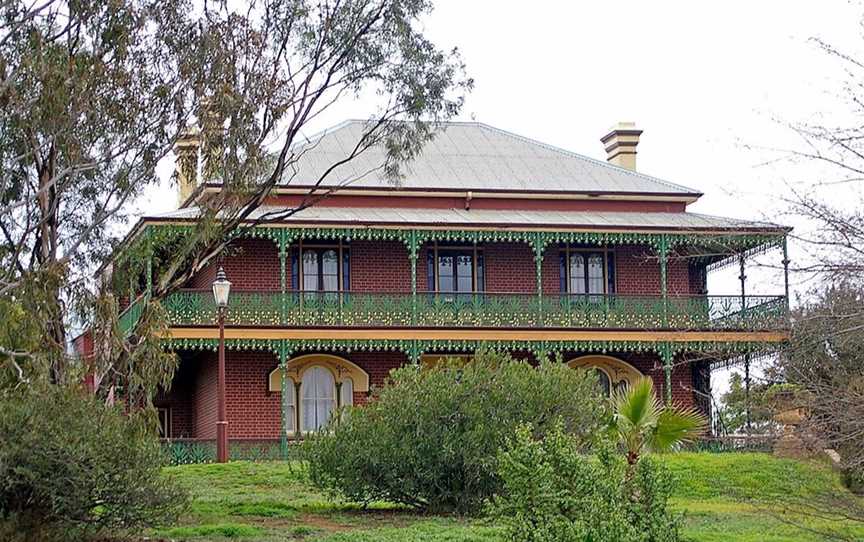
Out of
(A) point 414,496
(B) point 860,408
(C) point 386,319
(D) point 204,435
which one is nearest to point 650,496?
(B) point 860,408

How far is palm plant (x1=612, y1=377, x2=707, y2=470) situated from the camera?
19.5m

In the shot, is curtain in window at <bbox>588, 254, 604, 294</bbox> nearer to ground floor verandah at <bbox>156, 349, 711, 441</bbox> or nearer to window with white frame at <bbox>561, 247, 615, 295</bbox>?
window with white frame at <bbox>561, 247, 615, 295</bbox>

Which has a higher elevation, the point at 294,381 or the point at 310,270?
the point at 310,270

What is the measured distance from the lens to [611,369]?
35.8 metres


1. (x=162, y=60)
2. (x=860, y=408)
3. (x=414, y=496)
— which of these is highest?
(x=162, y=60)

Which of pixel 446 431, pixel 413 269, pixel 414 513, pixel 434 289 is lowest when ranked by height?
pixel 414 513

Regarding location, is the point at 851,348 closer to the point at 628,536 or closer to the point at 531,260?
the point at 628,536

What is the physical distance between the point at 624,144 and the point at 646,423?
71.5ft

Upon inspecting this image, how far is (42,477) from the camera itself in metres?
17.3

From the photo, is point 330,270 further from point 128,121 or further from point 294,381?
point 128,121

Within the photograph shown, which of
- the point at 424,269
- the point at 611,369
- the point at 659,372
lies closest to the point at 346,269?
the point at 424,269

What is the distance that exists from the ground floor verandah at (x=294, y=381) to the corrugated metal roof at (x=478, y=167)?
3.93 metres

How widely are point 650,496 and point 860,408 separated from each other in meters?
2.81

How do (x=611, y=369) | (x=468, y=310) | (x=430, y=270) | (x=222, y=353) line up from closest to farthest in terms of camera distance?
(x=222, y=353) → (x=468, y=310) → (x=430, y=270) → (x=611, y=369)
